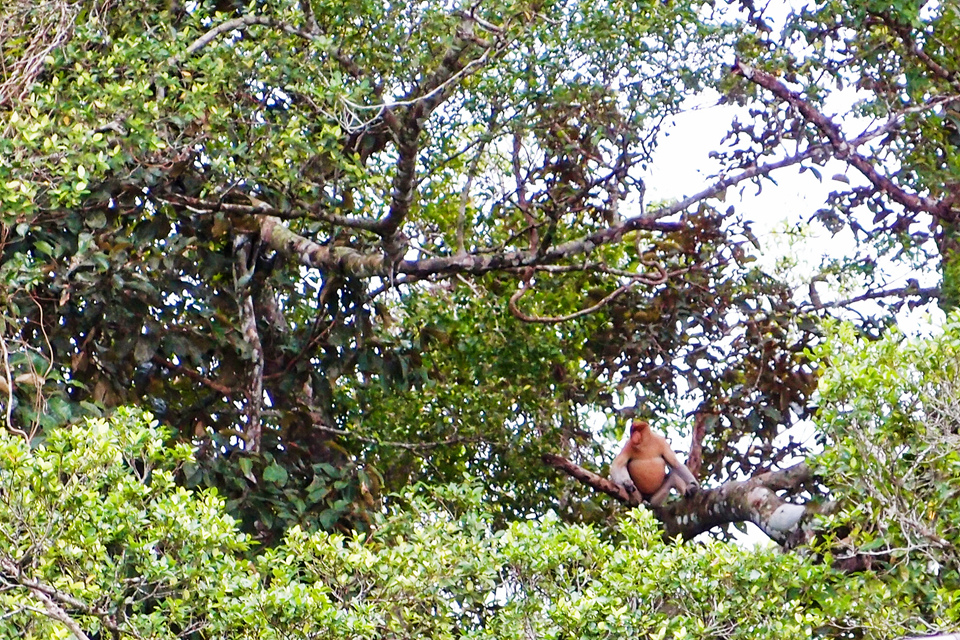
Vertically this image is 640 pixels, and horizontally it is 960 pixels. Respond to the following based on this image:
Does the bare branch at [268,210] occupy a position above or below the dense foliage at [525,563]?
above

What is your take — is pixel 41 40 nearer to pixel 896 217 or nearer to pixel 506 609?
pixel 506 609

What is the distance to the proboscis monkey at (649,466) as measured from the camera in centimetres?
824

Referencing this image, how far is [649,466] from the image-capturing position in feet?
27.7

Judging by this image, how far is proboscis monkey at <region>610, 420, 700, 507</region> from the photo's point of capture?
8242 millimetres

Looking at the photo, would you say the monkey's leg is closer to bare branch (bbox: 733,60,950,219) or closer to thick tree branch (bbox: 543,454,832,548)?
thick tree branch (bbox: 543,454,832,548)

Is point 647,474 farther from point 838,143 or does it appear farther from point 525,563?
point 525,563

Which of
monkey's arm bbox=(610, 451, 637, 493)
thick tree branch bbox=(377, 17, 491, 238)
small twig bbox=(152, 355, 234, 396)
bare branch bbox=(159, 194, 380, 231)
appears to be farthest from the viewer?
monkey's arm bbox=(610, 451, 637, 493)

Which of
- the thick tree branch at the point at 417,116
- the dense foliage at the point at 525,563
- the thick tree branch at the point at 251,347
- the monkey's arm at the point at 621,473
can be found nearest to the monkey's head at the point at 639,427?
the monkey's arm at the point at 621,473

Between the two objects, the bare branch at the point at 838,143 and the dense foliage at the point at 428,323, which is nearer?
the dense foliage at the point at 428,323

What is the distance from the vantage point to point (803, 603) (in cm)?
475

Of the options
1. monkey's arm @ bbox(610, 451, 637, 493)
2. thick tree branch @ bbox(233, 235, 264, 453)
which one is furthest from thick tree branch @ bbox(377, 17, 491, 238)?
monkey's arm @ bbox(610, 451, 637, 493)

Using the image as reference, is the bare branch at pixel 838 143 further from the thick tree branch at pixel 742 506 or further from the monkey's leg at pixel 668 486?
the monkey's leg at pixel 668 486

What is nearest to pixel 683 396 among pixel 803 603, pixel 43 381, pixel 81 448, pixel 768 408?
pixel 768 408

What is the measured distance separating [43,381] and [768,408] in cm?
404
